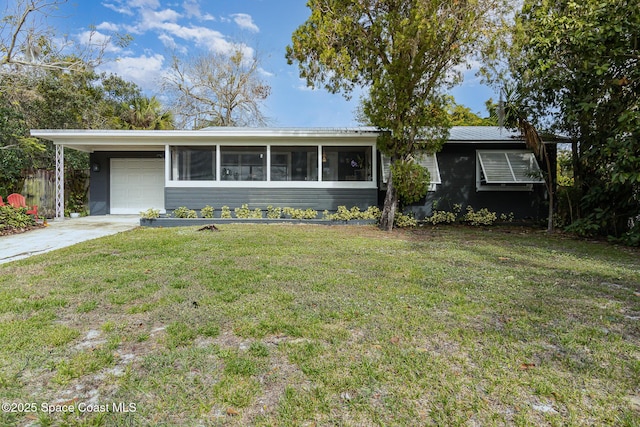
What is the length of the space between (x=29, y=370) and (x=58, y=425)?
26.9 inches

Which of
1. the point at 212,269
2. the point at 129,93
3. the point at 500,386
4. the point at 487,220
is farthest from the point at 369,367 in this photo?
the point at 129,93

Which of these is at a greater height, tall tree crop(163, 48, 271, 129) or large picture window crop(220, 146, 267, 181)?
tall tree crop(163, 48, 271, 129)

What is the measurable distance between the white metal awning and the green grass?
6.01 metres

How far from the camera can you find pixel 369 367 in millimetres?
2127

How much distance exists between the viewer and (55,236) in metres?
7.61

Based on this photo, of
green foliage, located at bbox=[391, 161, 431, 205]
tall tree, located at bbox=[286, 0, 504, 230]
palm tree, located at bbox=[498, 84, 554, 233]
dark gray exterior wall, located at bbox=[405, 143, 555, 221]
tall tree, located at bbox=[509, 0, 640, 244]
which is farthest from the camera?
dark gray exterior wall, located at bbox=[405, 143, 555, 221]

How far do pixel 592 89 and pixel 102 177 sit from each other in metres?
14.5

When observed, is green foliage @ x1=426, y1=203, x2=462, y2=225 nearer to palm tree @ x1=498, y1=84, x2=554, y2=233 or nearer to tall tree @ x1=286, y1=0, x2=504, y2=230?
tall tree @ x1=286, y1=0, x2=504, y2=230

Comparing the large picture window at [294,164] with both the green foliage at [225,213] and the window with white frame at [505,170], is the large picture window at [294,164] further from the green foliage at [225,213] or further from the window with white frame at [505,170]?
the window with white frame at [505,170]

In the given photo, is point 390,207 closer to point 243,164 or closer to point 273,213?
point 273,213

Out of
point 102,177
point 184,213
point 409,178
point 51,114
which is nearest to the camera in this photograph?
point 409,178

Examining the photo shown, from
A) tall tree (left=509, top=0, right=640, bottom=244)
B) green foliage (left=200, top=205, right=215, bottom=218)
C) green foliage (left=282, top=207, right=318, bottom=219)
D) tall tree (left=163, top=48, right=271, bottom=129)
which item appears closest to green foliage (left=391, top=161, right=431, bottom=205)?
green foliage (left=282, top=207, right=318, bottom=219)

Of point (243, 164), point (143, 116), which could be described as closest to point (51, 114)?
point (143, 116)

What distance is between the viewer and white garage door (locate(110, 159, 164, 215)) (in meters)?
12.5
